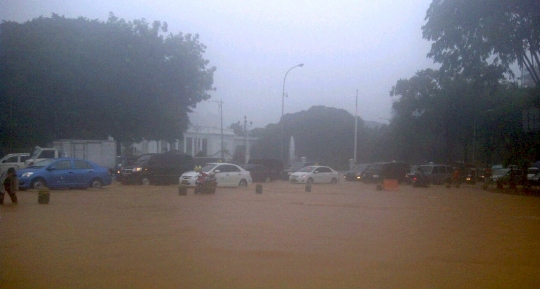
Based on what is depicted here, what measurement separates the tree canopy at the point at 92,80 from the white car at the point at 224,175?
15.2 meters

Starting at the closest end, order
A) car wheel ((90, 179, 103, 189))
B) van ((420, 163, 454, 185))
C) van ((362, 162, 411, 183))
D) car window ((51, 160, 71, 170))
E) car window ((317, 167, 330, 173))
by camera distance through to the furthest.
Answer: car window ((51, 160, 71, 170)) → car wheel ((90, 179, 103, 189)) → car window ((317, 167, 330, 173)) → van ((362, 162, 411, 183)) → van ((420, 163, 454, 185))

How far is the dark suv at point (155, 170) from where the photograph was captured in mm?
28797

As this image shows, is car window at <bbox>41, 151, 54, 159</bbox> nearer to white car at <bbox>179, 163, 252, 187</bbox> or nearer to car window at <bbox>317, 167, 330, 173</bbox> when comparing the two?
white car at <bbox>179, 163, 252, 187</bbox>

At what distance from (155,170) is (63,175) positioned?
671 cm

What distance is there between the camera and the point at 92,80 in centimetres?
3781

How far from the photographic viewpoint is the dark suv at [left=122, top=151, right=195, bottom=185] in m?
28.8

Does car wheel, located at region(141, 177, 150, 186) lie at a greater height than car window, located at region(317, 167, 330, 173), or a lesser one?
lesser

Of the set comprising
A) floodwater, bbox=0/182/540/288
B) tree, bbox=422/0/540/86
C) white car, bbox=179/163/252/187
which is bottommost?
floodwater, bbox=0/182/540/288

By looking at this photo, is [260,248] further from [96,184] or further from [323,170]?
[323,170]

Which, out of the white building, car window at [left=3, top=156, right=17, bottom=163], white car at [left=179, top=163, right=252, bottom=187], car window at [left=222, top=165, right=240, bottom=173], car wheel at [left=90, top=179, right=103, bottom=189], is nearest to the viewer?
car wheel at [left=90, top=179, right=103, bottom=189]

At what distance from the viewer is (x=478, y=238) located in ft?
36.9

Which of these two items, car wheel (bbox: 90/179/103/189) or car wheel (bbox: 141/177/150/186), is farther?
car wheel (bbox: 141/177/150/186)

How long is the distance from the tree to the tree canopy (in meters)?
22.5

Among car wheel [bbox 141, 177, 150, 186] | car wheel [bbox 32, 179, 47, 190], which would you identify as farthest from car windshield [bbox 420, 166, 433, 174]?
car wheel [bbox 32, 179, 47, 190]
